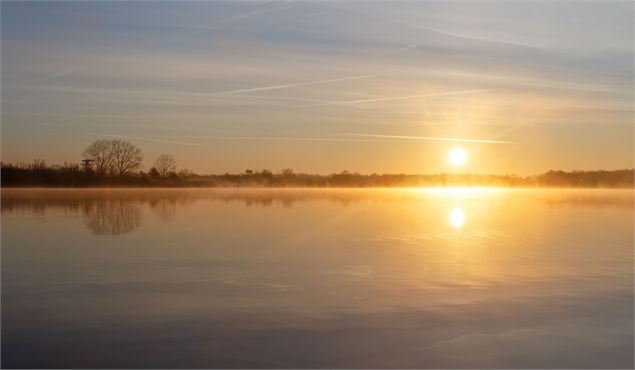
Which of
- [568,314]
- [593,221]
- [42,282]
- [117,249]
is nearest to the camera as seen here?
[568,314]

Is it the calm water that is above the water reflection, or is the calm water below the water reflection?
below

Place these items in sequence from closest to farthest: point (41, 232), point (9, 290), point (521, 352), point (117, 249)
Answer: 1. point (521, 352)
2. point (9, 290)
3. point (117, 249)
4. point (41, 232)

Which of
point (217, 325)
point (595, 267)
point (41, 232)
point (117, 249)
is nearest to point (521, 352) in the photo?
point (217, 325)

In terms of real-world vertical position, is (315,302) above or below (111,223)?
below

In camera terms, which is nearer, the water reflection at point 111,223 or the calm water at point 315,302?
the calm water at point 315,302

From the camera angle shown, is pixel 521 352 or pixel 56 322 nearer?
pixel 521 352

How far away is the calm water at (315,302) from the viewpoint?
7699 millimetres

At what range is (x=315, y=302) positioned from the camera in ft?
33.9

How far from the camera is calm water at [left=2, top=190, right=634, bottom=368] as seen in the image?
7.70 m

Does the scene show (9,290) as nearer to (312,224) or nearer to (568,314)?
(568,314)

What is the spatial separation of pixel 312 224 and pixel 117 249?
10.1 meters

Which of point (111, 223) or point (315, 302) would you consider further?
point (111, 223)

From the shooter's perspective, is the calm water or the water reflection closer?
the calm water

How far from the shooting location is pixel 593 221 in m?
27.7
